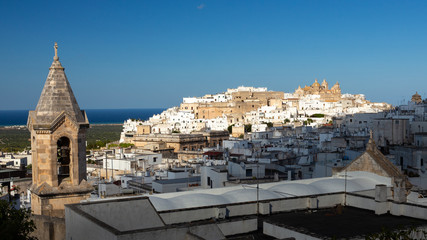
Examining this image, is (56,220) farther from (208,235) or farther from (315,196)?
(315,196)

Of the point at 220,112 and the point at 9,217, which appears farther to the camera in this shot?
the point at 220,112

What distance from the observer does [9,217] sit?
9180mm

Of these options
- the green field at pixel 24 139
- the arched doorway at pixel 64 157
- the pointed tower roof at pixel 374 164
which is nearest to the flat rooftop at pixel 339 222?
the pointed tower roof at pixel 374 164

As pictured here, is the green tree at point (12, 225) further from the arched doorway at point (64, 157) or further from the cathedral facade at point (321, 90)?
the cathedral facade at point (321, 90)

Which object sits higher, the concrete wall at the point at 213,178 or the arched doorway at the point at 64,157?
the arched doorway at the point at 64,157

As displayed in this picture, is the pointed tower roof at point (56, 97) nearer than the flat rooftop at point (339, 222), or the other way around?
the flat rooftop at point (339, 222)

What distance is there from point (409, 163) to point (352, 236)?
59.3 feet

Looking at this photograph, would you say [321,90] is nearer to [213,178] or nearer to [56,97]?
[213,178]

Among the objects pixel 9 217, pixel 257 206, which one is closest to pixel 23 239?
pixel 9 217

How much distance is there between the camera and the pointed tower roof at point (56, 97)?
37.1ft

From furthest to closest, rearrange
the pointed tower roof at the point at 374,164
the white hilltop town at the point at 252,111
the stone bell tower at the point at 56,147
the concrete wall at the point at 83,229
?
the white hilltop town at the point at 252,111 → the pointed tower roof at the point at 374,164 → the stone bell tower at the point at 56,147 → the concrete wall at the point at 83,229

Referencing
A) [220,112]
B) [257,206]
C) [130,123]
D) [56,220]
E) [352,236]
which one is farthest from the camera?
[220,112]

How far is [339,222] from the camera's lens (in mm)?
10156

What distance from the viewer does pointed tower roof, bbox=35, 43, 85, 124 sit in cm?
1130
